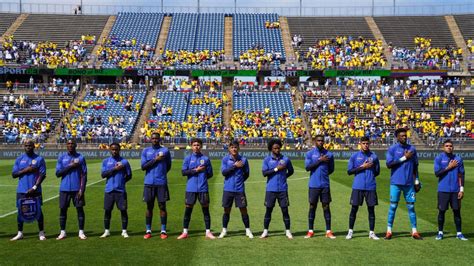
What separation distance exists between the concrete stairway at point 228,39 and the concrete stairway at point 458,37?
78.3ft

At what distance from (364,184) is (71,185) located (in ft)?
19.9

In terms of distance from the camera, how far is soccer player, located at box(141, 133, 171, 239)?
38.5ft

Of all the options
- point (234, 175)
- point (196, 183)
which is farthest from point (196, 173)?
point (234, 175)

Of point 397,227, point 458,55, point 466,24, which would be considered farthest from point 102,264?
point 466,24

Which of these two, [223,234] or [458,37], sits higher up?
[458,37]

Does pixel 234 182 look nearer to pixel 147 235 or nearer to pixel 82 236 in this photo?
pixel 147 235

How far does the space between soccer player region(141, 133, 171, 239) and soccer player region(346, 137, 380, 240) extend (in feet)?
12.6

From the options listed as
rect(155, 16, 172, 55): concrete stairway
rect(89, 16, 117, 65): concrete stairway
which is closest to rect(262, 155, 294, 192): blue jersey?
rect(89, 16, 117, 65): concrete stairway

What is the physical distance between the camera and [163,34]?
64.3 meters

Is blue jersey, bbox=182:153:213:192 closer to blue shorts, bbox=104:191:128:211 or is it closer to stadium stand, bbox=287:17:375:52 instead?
blue shorts, bbox=104:191:128:211

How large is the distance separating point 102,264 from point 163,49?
52.5 m

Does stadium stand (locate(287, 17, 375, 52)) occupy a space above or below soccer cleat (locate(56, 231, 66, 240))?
above

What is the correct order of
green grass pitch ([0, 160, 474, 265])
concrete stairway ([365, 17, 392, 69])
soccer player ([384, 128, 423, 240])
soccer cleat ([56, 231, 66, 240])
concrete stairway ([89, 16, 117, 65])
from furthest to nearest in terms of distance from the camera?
concrete stairway ([365, 17, 392, 69]) < concrete stairway ([89, 16, 117, 65]) < soccer player ([384, 128, 423, 240]) < soccer cleat ([56, 231, 66, 240]) < green grass pitch ([0, 160, 474, 265])

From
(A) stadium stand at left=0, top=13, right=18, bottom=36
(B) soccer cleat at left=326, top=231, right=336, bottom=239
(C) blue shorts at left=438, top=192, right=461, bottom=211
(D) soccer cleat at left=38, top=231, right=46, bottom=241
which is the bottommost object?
(B) soccer cleat at left=326, top=231, right=336, bottom=239
